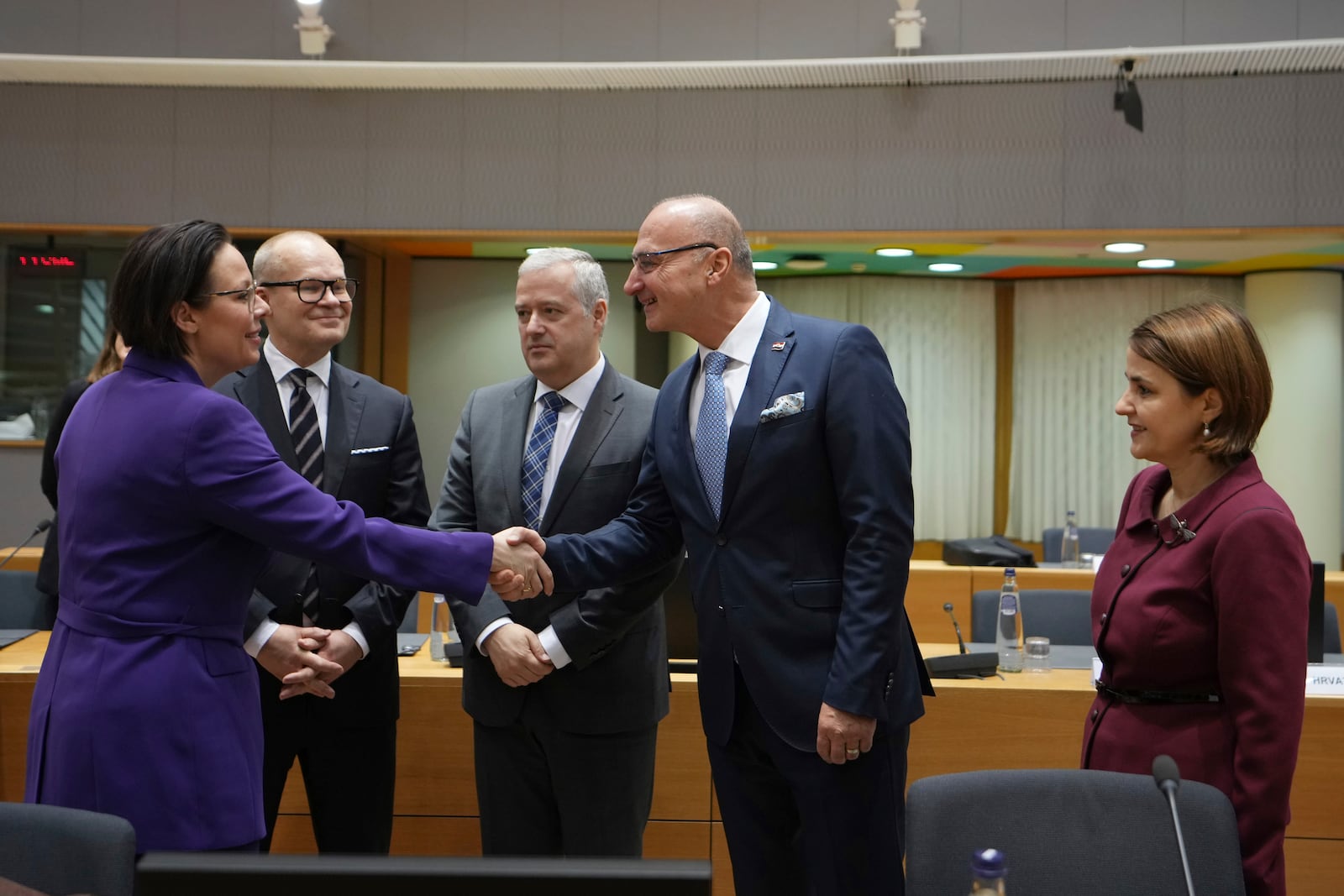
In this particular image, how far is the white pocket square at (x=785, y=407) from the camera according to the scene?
2.16 metres

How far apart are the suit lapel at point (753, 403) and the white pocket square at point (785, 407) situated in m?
0.02

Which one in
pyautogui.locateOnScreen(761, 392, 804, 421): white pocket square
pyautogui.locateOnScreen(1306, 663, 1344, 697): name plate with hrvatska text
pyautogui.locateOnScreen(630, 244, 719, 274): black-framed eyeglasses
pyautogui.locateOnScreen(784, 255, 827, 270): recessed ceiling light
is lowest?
pyautogui.locateOnScreen(1306, 663, 1344, 697): name plate with hrvatska text

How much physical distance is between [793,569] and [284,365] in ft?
4.32

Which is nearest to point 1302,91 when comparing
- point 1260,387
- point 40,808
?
point 1260,387

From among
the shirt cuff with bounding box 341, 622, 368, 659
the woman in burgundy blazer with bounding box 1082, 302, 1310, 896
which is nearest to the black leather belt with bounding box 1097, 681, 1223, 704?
the woman in burgundy blazer with bounding box 1082, 302, 1310, 896

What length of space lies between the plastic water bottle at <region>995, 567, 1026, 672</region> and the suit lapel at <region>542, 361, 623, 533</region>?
1.51 metres

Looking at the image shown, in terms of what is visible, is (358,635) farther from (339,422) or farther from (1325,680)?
(1325,680)

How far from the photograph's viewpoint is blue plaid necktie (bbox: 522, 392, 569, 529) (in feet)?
8.70

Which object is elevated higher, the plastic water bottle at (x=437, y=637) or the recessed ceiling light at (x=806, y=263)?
the recessed ceiling light at (x=806, y=263)

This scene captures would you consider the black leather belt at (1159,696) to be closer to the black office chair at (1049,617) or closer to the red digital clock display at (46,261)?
the black office chair at (1049,617)

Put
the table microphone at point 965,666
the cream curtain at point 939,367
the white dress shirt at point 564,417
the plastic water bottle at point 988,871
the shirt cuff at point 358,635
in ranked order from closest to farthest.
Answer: the plastic water bottle at point 988,871
the shirt cuff at point 358,635
the white dress shirt at point 564,417
the table microphone at point 965,666
the cream curtain at point 939,367

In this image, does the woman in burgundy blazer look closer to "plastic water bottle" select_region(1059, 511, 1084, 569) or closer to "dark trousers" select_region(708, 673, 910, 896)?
"dark trousers" select_region(708, 673, 910, 896)

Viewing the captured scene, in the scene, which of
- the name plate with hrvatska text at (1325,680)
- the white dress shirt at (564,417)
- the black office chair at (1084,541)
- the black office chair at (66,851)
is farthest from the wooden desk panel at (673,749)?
the black office chair at (1084,541)

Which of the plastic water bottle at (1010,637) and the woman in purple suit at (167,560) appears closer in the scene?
the woman in purple suit at (167,560)
